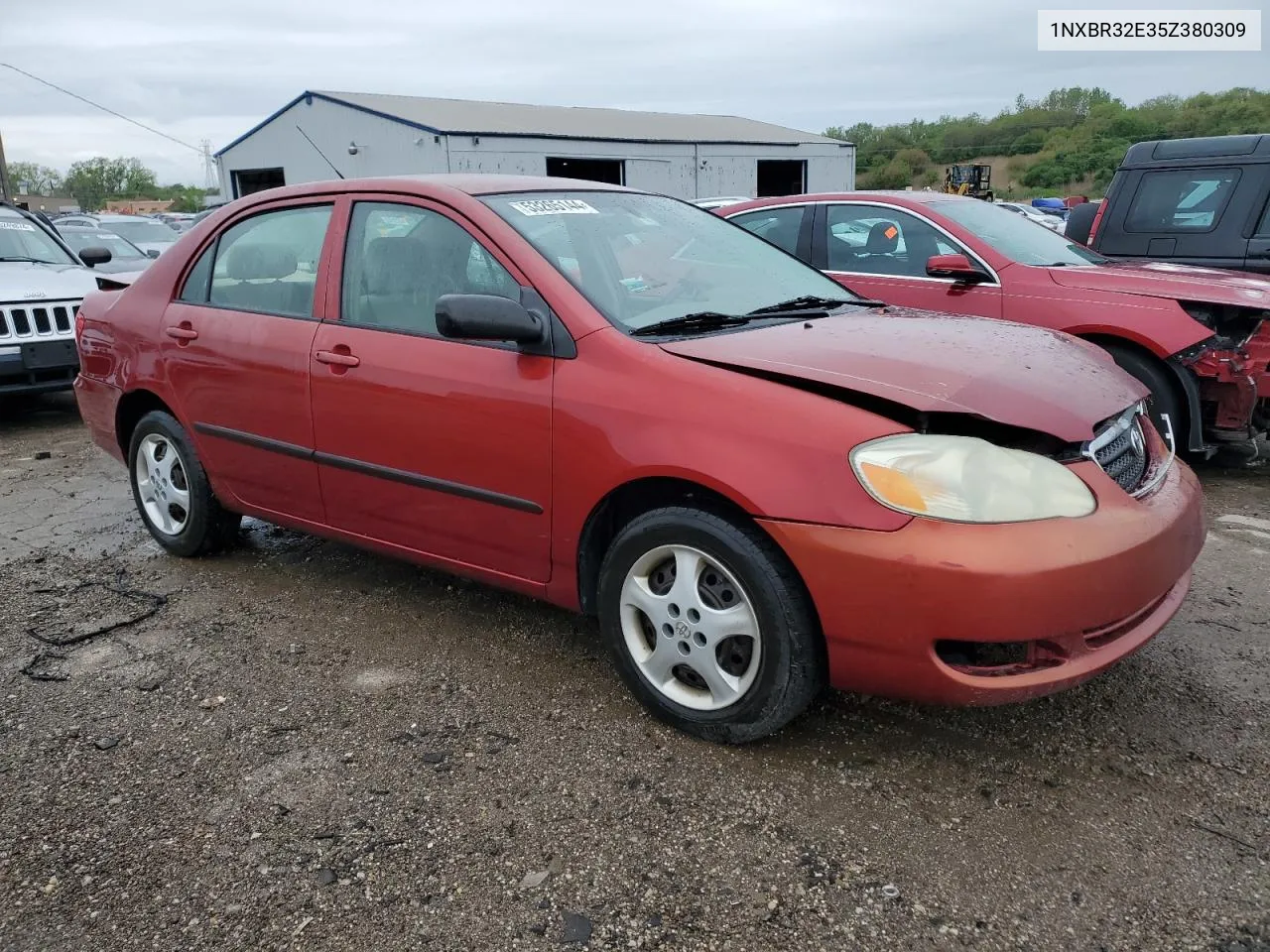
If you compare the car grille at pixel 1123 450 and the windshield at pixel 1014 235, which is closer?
the car grille at pixel 1123 450

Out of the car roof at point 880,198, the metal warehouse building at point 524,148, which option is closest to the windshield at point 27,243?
the car roof at point 880,198

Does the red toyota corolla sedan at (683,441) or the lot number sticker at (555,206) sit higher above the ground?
the lot number sticker at (555,206)

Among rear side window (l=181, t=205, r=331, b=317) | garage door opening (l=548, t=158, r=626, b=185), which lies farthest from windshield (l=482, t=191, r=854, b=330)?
garage door opening (l=548, t=158, r=626, b=185)

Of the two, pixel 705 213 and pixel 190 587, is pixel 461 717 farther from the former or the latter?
pixel 705 213

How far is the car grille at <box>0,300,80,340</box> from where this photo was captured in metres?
7.06

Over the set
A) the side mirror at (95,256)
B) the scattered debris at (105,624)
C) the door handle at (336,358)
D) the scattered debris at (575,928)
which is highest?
the side mirror at (95,256)

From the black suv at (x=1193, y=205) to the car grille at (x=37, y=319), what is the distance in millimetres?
7640

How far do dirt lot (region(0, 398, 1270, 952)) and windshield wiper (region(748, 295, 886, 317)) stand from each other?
1.30m

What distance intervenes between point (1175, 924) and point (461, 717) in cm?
191

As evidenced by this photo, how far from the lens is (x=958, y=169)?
138 feet

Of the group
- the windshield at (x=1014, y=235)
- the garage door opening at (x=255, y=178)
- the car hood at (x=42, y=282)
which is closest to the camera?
the windshield at (x=1014, y=235)

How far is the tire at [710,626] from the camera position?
8.31 feet

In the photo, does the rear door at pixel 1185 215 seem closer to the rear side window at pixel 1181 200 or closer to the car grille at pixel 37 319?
the rear side window at pixel 1181 200

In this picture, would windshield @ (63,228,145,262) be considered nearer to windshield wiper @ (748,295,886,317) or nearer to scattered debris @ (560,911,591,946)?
windshield wiper @ (748,295,886,317)
